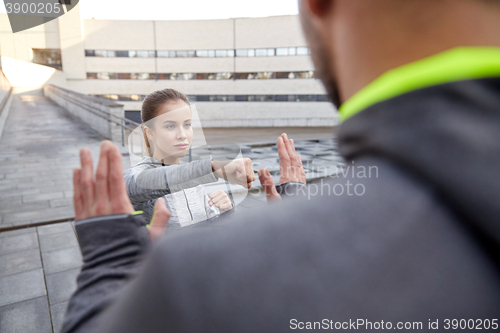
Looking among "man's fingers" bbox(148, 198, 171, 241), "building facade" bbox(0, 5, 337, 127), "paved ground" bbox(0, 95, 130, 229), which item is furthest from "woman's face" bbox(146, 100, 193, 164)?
"building facade" bbox(0, 5, 337, 127)

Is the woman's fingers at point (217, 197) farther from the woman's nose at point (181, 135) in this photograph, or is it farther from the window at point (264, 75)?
the window at point (264, 75)

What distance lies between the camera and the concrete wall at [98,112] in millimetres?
13000

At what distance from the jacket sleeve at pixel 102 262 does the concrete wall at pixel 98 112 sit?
971 centimetres

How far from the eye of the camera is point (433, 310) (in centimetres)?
44

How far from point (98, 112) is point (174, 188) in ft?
47.4

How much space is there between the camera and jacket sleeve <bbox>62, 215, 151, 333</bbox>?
1.92 ft

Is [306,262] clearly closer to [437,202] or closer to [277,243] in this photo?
[277,243]

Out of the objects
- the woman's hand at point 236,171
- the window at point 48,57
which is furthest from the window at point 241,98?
the woman's hand at point 236,171

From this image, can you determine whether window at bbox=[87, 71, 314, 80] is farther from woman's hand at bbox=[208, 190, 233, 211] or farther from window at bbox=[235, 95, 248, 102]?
woman's hand at bbox=[208, 190, 233, 211]

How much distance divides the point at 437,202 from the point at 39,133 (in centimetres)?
1612

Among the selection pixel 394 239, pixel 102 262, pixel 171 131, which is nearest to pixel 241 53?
pixel 171 131

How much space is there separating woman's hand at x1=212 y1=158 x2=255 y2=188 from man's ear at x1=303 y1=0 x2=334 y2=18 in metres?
1.03

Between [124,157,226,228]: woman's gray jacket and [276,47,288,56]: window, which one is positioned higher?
[276,47,288,56]: window

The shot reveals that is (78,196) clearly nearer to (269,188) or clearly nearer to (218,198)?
(269,188)
